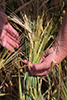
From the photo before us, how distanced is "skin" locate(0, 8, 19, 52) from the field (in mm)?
34

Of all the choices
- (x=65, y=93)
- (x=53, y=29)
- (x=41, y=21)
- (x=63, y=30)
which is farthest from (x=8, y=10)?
(x=65, y=93)

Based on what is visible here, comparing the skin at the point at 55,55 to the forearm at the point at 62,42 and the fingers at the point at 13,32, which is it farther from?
the fingers at the point at 13,32

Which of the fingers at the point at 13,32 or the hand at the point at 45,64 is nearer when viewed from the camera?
the hand at the point at 45,64

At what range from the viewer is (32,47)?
38.4 inches

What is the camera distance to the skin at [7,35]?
103cm

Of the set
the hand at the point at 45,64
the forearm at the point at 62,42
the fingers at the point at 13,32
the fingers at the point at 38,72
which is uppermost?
the fingers at the point at 13,32

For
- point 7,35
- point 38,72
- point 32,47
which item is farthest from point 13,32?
point 38,72

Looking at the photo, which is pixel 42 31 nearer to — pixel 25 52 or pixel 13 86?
pixel 25 52

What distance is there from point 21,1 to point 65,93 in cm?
75

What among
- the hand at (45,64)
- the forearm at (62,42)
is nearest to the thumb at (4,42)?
the hand at (45,64)

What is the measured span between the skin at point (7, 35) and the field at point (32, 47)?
34 millimetres

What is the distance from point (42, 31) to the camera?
1087 mm

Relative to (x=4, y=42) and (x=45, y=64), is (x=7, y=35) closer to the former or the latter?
(x=4, y=42)

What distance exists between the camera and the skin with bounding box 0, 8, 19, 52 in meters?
1.03
